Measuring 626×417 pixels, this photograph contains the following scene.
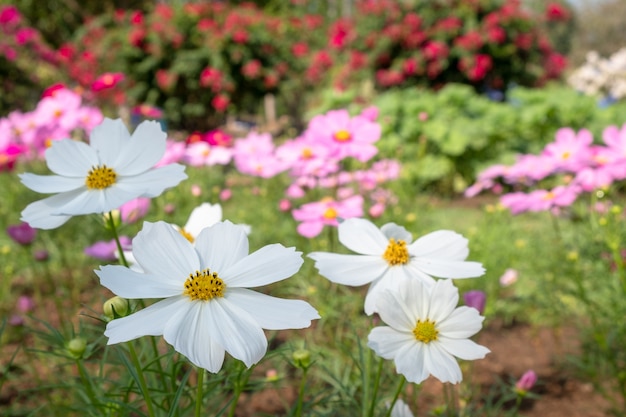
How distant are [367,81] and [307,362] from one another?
261 inches

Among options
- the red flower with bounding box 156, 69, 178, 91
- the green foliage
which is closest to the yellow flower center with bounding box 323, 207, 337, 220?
the green foliage

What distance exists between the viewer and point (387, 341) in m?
0.61

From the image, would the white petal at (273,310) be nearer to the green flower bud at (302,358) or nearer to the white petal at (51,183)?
the green flower bud at (302,358)

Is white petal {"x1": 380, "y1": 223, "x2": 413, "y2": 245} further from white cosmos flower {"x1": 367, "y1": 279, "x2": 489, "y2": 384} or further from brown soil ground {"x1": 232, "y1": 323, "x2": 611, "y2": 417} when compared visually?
brown soil ground {"x1": 232, "y1": 323, "x2": 611, "y2": 417}

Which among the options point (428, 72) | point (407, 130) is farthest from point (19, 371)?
point (428, 72)

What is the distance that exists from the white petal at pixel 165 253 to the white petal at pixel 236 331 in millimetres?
49

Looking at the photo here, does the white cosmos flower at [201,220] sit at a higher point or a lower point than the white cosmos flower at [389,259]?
higher

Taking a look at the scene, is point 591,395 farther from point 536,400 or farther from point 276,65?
point 276,65

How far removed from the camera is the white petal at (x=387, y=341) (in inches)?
23.4

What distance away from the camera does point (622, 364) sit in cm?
183

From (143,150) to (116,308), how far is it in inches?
9.0

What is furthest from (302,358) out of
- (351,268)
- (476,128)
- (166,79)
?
(166,79)

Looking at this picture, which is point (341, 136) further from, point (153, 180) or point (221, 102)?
point (221, 102)

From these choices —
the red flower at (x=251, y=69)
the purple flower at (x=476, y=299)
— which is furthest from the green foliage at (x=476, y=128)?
the purple flower at (x=476, y=299)
